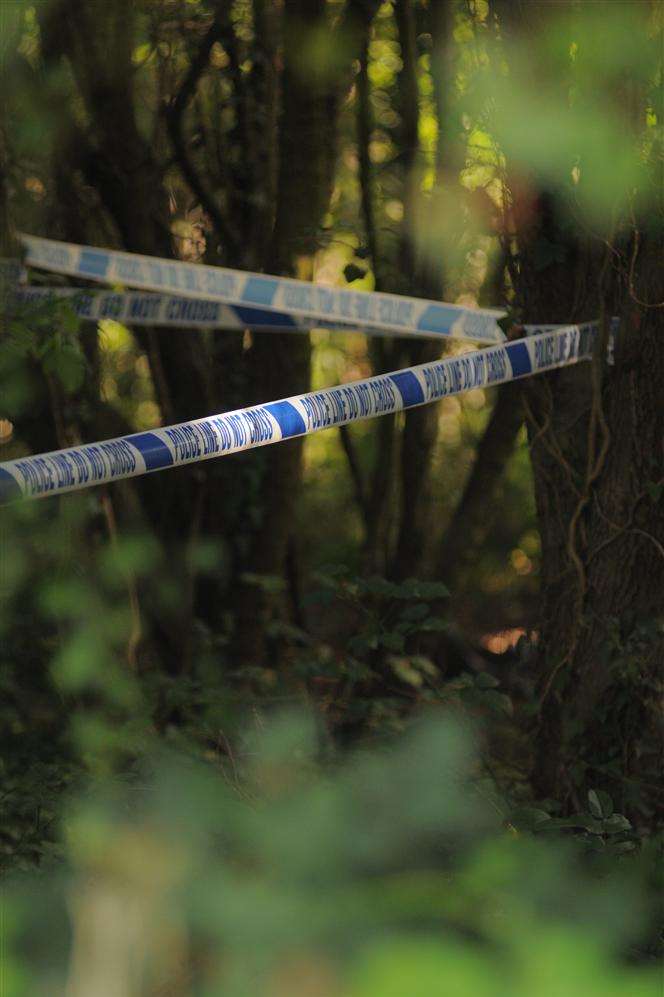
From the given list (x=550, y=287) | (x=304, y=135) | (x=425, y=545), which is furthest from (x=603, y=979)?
(x=425, y=545)

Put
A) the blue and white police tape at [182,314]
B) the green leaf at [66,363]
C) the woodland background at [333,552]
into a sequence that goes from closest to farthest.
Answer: the woodland background at [333,552], the green leaf at [66,363], the blue and white police tape at [182,314]

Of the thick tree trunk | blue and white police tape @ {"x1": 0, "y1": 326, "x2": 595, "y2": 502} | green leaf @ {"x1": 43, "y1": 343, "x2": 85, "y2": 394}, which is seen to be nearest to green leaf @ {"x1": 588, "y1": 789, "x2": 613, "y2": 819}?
the thick tree trunk

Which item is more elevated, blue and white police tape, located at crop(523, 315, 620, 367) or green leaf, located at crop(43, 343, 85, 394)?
blue and white police tape, located at crop(523, 315, 620, 367)

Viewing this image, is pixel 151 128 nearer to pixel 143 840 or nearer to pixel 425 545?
pixel 425 545

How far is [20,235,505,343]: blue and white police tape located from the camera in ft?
10.2

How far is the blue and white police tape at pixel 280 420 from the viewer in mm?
2027

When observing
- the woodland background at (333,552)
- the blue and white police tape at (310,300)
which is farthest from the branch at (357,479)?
the blue and white police tape at (310,300)

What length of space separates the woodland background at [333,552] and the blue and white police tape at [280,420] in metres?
0.19

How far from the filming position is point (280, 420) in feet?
7.41

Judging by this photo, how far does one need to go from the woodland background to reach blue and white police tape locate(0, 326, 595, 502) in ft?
0.63

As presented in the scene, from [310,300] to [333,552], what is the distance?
3.76m

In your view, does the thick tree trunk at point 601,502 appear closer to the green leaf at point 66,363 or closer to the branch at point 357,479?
the green leaf at point 66,363

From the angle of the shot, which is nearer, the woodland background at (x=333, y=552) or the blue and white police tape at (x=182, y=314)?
the woodland background at (x=333, y=552)

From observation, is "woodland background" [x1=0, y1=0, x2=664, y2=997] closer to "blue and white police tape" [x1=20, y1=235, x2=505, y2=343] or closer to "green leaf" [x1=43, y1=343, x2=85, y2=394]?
"green leaf" [x1=43, y1=343, x2=85, y2=394]
